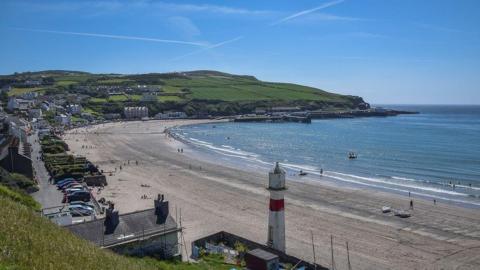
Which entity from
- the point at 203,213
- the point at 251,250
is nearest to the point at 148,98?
the point at 203,213

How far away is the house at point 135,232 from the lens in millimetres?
17297

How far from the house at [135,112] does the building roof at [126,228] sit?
127 m

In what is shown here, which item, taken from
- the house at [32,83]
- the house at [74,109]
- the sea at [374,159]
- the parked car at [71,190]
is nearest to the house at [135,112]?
the house at [74,109]

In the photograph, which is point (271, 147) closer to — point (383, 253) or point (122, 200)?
point (122, 200)

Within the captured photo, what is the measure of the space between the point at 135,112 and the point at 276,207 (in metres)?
131

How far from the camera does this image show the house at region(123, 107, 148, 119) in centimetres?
14250

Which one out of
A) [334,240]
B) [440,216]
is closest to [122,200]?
[334,240]

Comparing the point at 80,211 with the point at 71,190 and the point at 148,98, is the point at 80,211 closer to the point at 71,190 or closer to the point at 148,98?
the point at 71,190

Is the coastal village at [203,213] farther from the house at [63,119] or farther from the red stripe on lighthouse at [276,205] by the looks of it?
the house at [63,119]

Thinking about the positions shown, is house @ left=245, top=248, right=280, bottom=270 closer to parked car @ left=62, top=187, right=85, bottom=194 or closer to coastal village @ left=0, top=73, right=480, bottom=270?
coastal village @ left=0, top=73, right=480, bottom=270

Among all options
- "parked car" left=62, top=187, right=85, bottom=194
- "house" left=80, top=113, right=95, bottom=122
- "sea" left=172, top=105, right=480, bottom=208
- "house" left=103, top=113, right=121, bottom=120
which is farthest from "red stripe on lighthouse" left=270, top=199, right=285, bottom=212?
"house" left=103, top=113, right=121, bottom=120

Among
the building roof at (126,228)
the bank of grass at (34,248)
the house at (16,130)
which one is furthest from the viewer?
the house at (16,130)

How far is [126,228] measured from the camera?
18.1m

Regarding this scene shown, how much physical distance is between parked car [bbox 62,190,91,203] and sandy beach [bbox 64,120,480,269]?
7.07ft
